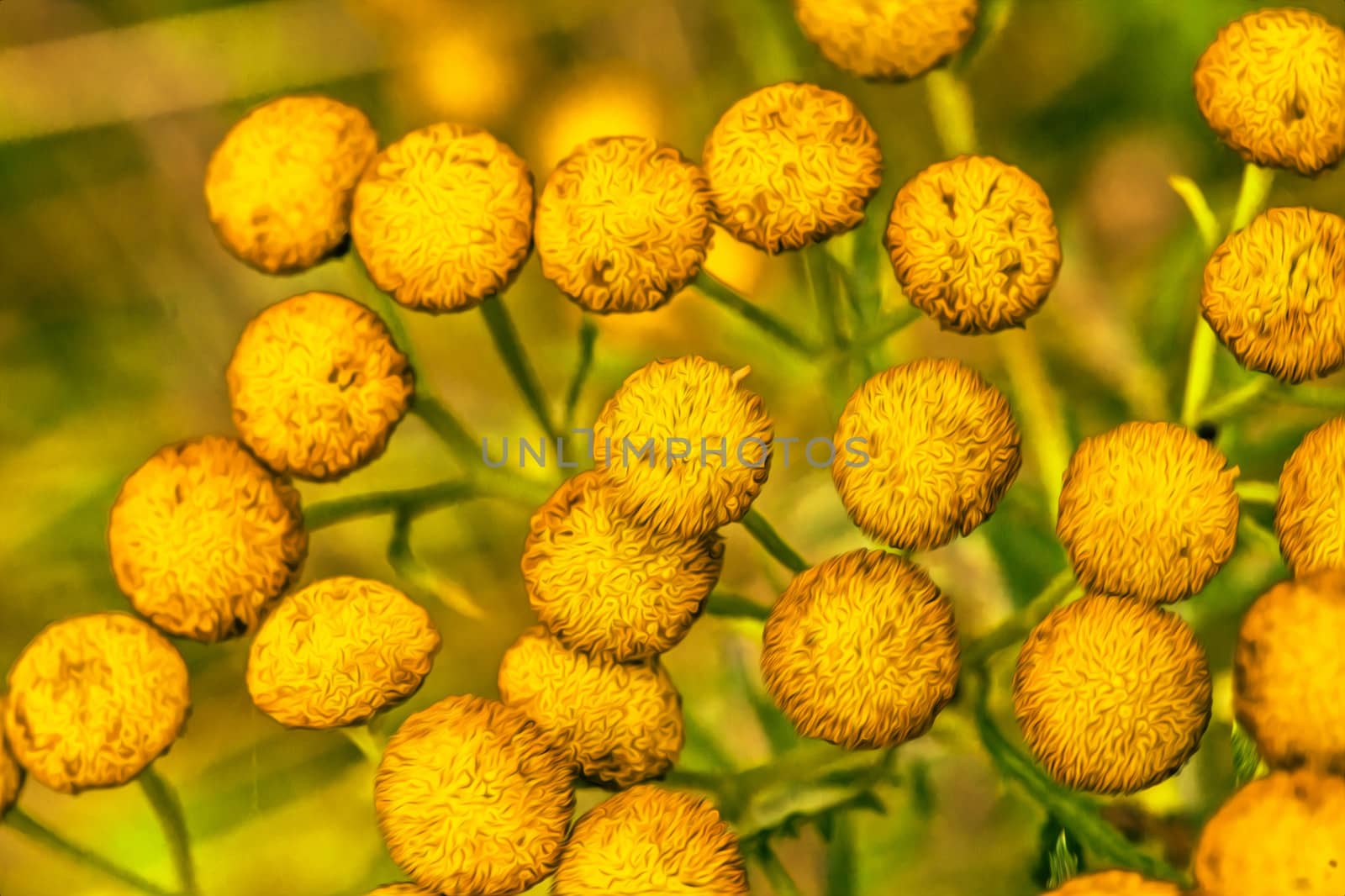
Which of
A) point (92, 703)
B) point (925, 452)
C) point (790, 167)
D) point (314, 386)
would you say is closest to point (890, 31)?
point (790, 167)

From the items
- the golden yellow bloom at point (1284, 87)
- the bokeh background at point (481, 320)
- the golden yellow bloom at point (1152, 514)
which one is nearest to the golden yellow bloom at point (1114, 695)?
the golden yellow bloom at point (1152, 514)

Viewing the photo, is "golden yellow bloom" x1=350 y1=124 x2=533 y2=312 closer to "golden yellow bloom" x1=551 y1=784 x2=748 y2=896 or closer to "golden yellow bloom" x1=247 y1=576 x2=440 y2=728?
"golden yellow bloom" x1=247 y1=576 x2=440 y2=728

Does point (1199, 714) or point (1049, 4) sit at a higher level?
point (1049, 4)

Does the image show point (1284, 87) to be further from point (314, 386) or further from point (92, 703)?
point (92, 703)

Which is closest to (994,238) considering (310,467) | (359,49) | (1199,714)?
(1199,714)

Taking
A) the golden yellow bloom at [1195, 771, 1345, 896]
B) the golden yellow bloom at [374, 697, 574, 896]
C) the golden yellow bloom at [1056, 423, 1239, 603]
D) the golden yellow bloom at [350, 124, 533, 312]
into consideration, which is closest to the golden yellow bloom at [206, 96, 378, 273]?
the golden yellow bloom at [350, 124, 533, 312]

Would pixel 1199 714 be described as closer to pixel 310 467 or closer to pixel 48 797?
pixel 310 467
